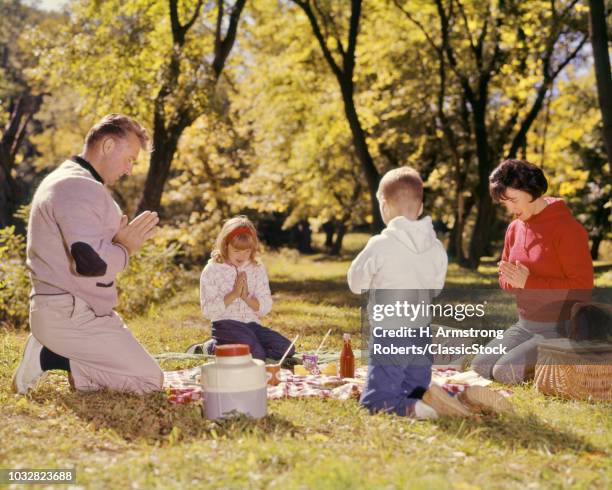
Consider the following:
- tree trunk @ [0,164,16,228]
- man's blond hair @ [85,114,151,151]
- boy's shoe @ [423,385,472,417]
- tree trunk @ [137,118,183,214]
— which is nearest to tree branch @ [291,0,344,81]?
tree trunk @ [137,118,183,214]

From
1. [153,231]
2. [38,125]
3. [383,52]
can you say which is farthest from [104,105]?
[38,125]

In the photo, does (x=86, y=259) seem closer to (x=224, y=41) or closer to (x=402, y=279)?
(x=402, y=279)

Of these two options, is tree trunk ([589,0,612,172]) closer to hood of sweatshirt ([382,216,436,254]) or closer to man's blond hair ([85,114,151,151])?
hood of sweatshirt ([382,216,436,254])

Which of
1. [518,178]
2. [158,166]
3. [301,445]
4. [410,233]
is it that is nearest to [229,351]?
[301,445]

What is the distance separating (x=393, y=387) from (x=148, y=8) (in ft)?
46.0

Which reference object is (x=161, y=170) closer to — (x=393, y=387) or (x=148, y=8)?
(x=148, y=8)

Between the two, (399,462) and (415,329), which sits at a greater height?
(415,329)

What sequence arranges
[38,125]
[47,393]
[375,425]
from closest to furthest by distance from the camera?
[375,425] < [47,393] < [38,125]

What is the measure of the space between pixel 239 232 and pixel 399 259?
2169 mm

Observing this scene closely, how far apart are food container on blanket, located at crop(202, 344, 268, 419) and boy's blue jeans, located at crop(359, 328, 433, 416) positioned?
78 centimetres

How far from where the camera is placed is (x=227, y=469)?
368 cm

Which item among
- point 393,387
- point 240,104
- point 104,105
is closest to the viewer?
point 393,387

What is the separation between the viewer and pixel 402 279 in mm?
5031

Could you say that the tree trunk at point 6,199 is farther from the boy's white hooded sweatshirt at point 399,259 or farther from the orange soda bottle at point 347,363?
the boy's white hooded sweatshirt at point 399,259
